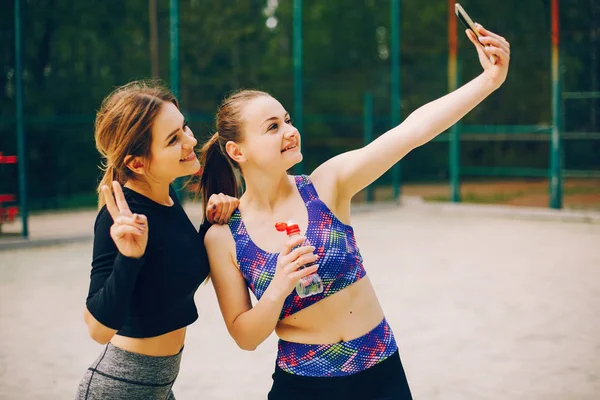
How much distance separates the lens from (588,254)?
956 cm

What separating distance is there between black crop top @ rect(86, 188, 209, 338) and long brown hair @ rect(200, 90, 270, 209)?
25 cm

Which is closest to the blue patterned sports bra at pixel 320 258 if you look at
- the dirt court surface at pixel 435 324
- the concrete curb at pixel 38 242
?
the dirt court surface at pixel 435 324

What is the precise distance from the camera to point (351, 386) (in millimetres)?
2492

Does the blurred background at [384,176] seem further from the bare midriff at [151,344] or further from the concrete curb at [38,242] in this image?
the bare midriff at [151,344]

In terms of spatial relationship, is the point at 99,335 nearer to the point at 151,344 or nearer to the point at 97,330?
the point at 97,330

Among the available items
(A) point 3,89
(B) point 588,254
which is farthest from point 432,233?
(A) point 3,89

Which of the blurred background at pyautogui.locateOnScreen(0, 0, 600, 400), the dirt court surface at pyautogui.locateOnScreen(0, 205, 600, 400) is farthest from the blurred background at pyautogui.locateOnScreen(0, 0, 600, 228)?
the dirt court surface at pyautogui.locateOnScreen(0, 205, 600, 400)

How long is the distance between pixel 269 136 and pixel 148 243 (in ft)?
1.64

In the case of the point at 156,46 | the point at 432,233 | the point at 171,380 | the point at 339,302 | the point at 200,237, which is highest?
the point at 156,46

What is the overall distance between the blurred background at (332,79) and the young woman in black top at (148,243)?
922 cm

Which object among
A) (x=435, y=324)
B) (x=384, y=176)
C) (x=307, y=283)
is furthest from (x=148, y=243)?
(x=384, y=176)

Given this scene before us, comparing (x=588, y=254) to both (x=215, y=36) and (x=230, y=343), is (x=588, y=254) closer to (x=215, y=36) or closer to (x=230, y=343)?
(x=230, y=343)

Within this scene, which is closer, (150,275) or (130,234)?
(130,234)

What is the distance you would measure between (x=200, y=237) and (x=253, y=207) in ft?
0.65
